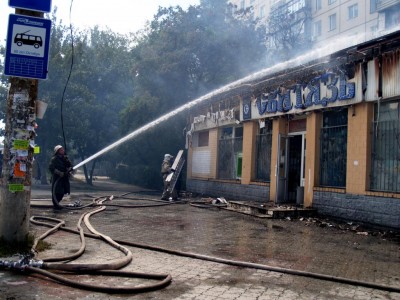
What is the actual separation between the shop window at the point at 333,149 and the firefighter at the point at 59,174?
7984 mm

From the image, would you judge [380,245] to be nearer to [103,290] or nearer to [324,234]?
[324,234]

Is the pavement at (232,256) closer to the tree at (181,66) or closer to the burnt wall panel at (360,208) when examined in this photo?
the burnt wall panel at (360,208)

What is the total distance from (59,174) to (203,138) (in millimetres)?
8918

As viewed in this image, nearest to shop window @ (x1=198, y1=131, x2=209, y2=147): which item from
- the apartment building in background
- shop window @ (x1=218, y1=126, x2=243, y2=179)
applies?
shop window @ (x1=218, y1=126, x2=243, y2=179)

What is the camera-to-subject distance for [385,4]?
2952cm

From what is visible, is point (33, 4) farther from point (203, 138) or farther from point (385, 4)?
point (385, 4)

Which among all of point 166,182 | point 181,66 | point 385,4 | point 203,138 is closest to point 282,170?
point 166,182

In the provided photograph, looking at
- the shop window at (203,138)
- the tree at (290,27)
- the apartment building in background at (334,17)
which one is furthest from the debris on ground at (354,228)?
the apartment building in background at (334,17)

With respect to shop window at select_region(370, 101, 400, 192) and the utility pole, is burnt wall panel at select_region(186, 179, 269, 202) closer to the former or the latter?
shop window at select_region(370, 101, 400, 192)

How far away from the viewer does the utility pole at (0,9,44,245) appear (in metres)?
5.31

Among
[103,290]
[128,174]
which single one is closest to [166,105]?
[128,174]

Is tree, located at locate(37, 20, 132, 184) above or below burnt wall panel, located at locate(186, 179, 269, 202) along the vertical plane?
above

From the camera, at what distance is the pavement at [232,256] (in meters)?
4.35

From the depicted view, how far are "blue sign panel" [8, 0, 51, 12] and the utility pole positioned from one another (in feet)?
0.32
